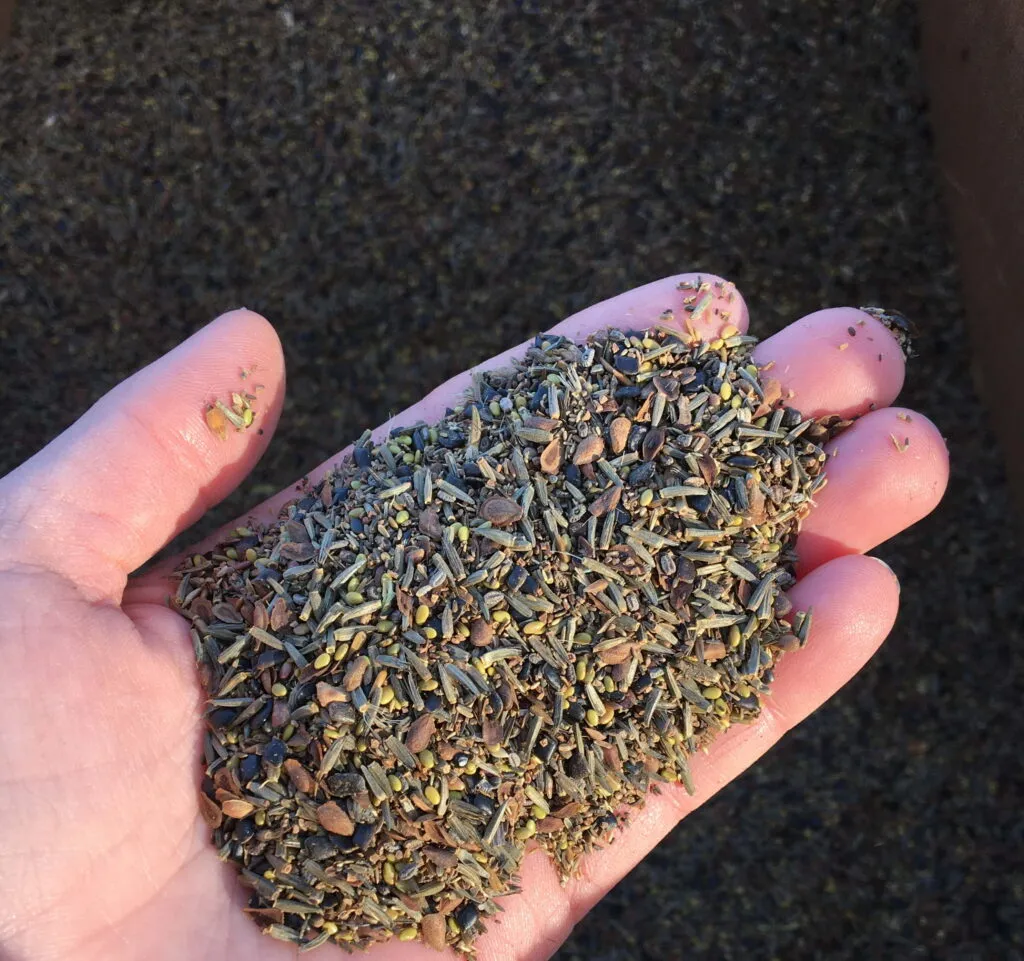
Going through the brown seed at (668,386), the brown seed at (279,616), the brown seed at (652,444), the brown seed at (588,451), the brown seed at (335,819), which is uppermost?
the brown seed at (279,616)

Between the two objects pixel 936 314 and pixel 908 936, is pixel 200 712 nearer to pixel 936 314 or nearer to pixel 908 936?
pixel 908 936

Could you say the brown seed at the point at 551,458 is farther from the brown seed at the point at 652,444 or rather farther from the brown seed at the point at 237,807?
the brown seed at the point at 237,807

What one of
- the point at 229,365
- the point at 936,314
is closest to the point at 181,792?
the point at 229,365

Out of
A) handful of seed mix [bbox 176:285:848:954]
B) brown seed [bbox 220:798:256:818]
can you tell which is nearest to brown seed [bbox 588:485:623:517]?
handful of seed mix [bbox 176:285:848:954]

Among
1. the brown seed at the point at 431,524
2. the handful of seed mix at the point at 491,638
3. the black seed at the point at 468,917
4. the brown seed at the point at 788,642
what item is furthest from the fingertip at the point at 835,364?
the black seed at the point at 468,917

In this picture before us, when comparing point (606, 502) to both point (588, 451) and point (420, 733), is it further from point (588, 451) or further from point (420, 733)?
point (420, 733)

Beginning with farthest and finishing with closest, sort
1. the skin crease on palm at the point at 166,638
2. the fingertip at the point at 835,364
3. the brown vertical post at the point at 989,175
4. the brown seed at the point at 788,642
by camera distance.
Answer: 1. the brown vertical post at the point at 989,175
2. the fingertip at the point at 835,364
3. the brown seed at the point at 788,642
4. the skin crease on palm at the point at 166,638
